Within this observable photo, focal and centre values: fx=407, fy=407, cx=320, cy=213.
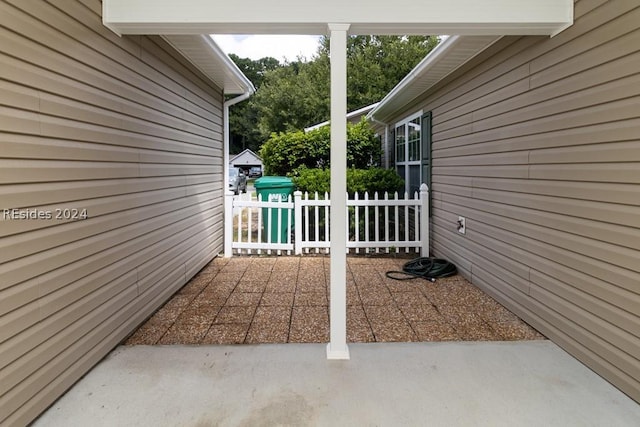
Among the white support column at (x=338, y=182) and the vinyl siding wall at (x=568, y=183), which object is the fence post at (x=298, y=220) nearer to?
the vinyl siding wall at (x=568, y=183)

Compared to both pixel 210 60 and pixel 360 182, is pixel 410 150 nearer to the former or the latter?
pixel 360 182

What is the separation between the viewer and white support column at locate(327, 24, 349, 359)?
2697mm

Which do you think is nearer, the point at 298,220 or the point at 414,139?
the point at 298,220

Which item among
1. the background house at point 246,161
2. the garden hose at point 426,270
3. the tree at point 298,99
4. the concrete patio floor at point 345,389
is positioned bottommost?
the concrete patio floor at point 345,389

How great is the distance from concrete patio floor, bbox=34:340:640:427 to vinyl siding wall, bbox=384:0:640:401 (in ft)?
1.12

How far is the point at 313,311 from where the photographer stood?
12.2 feet

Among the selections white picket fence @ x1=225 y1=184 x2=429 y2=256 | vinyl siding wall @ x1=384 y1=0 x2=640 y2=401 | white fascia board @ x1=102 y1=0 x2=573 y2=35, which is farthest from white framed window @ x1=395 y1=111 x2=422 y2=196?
white fascia board @ x1=102 y1=0 x2=573 y2=35

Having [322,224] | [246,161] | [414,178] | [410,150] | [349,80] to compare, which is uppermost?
[349,80]

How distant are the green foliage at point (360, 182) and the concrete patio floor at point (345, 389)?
12.4ft

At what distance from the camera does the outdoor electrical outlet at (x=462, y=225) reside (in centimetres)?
481

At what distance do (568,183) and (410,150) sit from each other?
482cm

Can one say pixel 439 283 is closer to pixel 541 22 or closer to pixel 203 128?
pixel 541 22

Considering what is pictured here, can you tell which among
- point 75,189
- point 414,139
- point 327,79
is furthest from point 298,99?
point 75,189

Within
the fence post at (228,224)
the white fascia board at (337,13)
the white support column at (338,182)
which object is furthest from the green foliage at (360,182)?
the white fascia board at (337,13)
